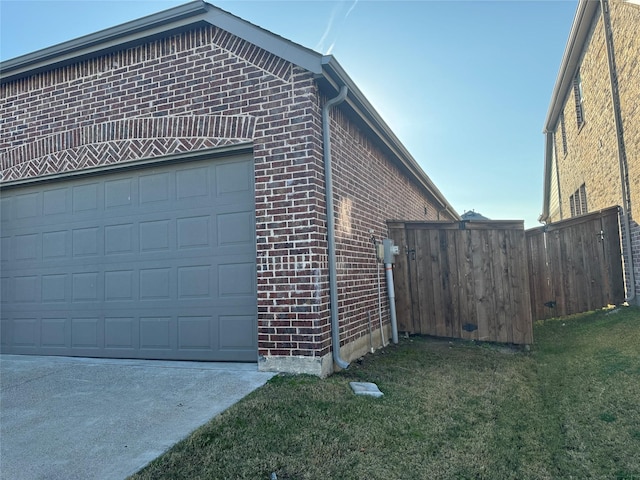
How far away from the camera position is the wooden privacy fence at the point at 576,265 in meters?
7.86

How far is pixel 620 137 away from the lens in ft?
26.3

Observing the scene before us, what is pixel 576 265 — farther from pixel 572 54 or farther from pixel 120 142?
pixel 120 142

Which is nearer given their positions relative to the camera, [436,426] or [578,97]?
[436,426]

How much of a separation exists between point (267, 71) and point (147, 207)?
234 centimetres

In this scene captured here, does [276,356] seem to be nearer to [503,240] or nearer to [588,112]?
[503,240]

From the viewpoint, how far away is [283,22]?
276 inches

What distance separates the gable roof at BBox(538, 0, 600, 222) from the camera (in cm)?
896

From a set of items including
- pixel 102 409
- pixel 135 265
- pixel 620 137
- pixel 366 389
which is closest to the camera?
pixel 102 409

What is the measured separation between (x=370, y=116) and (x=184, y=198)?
9.79 ft

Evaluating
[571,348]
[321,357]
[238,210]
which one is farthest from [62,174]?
[571,348]

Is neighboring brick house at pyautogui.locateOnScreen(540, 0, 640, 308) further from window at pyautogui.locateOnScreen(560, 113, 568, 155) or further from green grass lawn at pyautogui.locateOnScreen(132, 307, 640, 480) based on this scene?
green grass lawn at pyautogui.locateOnScreen(132, 307, 640, 480)

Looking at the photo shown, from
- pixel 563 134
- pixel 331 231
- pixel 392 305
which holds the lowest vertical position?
pixel 392 305

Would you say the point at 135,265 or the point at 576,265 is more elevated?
the point at 135,265

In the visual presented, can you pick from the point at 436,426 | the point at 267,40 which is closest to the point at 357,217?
the point at 267,40
